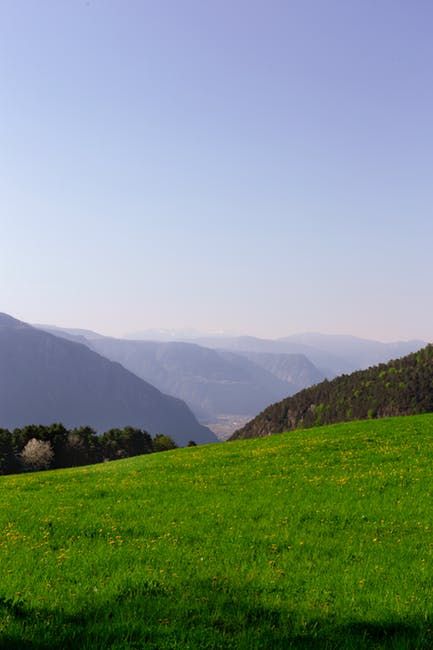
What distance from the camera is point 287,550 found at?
14.0 meters

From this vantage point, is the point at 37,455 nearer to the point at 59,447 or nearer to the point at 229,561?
the point at 59,447

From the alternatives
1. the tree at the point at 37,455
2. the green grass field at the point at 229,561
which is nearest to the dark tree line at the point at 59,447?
the tree at the point at 37,455

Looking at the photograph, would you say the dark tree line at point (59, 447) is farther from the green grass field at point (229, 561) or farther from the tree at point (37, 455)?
the green grass field at point (229, 561)

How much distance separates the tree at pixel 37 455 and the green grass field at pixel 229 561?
269 feet

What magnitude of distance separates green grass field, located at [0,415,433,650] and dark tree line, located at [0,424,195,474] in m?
83.5

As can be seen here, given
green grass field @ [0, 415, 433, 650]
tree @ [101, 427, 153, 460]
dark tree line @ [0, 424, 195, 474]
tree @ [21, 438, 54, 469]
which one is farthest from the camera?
tree @ [101, 427, 153, 460]

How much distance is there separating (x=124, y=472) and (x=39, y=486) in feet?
18.8

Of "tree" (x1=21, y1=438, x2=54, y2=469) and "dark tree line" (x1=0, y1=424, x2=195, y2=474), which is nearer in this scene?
"tree" (x1=21, y1=438, x2=54, y2=469)

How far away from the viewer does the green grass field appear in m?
8.80

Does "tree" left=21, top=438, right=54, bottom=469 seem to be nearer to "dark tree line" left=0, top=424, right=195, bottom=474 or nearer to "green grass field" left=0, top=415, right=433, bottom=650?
"dark tree line" left=0, top=424, right=195, bottom=474

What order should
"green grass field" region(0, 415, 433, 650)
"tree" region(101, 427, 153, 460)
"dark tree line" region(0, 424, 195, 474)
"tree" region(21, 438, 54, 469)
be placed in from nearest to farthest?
"green grass field" region(0, 415, 433, 650)
"tree" region(21, 438, 54, 469)
"dark tree line" region(0, 424, 195, 474)
"tree" region(101, 427, 153, 460)

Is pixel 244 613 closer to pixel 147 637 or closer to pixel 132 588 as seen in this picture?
pixel 147 637

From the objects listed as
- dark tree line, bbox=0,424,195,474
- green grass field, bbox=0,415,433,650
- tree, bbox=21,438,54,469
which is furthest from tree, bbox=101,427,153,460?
→ green grass field, bbox=0,415,433,650

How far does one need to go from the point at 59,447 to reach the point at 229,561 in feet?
344
